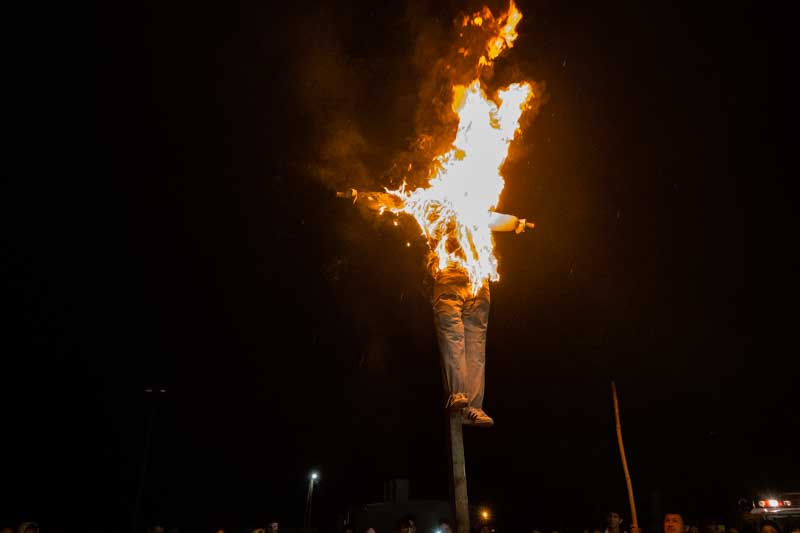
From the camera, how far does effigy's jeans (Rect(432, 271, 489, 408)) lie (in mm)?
5801

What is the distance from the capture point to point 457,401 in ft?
17.9

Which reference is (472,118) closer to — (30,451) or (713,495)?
(713,495)

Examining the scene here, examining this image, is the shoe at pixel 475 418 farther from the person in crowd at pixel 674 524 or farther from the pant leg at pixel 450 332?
the person in crowd at pixel 674 524

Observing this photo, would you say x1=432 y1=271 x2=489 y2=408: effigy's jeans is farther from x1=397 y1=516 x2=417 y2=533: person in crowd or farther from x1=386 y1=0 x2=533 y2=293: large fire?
x1=397 y1=516 x2=417 y2=533: person in crowd

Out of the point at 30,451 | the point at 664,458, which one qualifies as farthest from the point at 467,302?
the point at 30,451

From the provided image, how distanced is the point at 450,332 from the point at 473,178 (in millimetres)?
1927

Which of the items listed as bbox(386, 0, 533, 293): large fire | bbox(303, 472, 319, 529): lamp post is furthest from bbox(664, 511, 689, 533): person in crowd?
bbox(303, 472, 319, 529): lamp post

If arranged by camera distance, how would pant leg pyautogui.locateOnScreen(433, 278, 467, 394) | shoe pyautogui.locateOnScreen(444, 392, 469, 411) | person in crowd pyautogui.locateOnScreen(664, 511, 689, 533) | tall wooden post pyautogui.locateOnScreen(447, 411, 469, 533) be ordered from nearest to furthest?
tall wooden post pyautogui.locateOnScreen(447, 411, 469, 533), shoe pyautogui.locateOnScreen(444, 392, 469, 411), pant leg pyautogui.locateOnScreen(433, 278, 467, 394), person in crowd pyautogui.locateOnScreen(664, 511, 689, 533)

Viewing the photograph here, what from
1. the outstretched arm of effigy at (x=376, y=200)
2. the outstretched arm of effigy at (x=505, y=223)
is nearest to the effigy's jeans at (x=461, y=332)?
the outstretched arm of effigy at (x=505, y=223)

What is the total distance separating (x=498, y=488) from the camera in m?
30.1

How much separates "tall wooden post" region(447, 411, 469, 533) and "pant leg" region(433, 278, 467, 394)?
0.33 m

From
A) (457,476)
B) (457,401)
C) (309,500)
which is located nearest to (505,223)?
(457,401)

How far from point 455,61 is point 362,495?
33912mm

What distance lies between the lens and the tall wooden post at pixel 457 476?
17.1 feet
